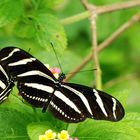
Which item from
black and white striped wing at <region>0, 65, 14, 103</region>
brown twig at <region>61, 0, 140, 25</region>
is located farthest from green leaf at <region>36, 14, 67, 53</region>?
black and white striped wing at <region>0, 65, 14, 103</region>

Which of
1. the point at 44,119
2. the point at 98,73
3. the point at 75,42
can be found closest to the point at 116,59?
the point at 75,42

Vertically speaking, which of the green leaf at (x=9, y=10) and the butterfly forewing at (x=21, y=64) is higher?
the green leaf at (x=9, y=10)

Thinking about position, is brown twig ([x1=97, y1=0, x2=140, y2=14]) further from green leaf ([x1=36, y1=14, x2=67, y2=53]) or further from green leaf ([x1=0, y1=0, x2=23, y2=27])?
green leaf ([x1=0, y1=0, x2=23, y2=27])

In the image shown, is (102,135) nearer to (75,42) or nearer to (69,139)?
(69,139)

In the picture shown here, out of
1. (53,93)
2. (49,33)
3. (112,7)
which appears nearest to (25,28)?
(49,33)

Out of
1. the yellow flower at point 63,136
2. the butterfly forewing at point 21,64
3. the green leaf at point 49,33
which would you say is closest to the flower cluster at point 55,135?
the yellow flower at point 63,136

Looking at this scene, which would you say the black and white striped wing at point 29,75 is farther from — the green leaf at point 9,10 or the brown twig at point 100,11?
the brown twig at point 100,11

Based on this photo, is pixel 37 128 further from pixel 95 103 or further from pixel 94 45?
pixel 94 45
